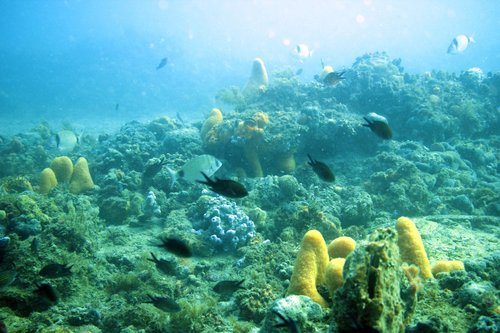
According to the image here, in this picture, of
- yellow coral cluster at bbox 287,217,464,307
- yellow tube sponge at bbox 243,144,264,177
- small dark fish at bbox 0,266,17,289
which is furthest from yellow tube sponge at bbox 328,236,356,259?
yellow tube sponge at bbox 243,144,264,177

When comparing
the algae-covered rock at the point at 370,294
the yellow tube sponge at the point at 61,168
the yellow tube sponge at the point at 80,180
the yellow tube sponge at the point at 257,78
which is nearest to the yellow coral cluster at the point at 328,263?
the algae-covered rock at the point at 370,294

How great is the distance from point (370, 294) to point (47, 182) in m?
9.48

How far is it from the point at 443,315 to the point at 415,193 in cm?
600

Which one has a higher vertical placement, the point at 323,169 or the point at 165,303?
the point at 323,169

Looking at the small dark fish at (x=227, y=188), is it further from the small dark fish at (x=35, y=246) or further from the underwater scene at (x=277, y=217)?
the small dark fish at (x=35, y=246)

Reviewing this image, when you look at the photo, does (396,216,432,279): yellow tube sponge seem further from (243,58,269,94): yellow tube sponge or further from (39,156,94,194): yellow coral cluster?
Result: (243,58,269,94): yellow tube sponge

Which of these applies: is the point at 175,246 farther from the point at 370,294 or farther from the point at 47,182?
the point at 47,182

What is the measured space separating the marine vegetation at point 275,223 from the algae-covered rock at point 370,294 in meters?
0.01

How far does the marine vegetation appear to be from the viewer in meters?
3.43

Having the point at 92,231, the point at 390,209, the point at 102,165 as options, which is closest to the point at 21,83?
the point at 102,165

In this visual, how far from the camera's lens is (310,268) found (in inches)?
167

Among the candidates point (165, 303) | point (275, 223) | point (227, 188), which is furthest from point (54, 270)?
point (275, 223)

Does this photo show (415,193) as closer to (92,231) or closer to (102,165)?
(92,231)

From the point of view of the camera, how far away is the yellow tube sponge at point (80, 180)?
30.4 feet
